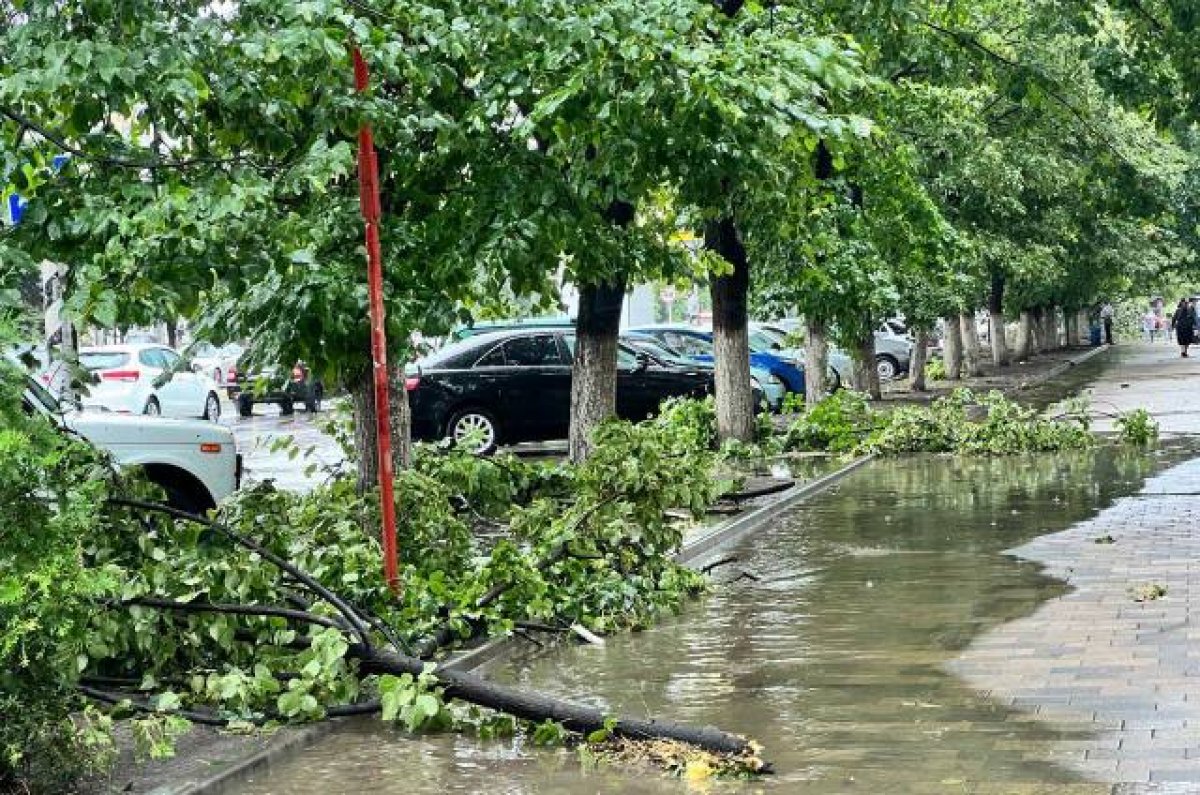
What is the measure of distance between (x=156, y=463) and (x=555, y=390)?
39.3 ft

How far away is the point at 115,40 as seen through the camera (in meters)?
8.03

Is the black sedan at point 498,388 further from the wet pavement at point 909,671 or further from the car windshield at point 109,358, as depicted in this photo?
the car windshield at point 109,358

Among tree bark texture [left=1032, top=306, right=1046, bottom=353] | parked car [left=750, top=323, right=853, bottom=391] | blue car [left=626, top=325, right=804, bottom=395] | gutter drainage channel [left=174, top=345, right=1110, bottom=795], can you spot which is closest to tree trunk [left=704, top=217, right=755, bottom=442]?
gutter drainage channel [left=174, top=345, right=1110, bottom=795]

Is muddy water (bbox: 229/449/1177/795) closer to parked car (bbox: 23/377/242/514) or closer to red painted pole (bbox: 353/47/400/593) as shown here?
red painted pole (bbox: 353/47/400/593)

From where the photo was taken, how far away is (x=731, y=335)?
21.4 metres

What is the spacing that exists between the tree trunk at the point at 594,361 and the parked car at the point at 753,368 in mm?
8133

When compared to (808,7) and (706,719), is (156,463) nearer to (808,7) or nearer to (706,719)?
(706,719)

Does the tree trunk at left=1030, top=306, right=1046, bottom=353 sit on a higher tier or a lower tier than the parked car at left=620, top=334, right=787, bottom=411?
higher

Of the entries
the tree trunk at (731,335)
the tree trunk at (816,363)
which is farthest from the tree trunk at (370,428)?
the tree trunk at (816,363)

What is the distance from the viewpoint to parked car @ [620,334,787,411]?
89.6ft

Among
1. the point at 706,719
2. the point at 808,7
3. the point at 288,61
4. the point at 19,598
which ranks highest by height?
the point at 808,7

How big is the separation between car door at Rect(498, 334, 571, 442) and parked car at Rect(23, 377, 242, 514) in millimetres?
10807

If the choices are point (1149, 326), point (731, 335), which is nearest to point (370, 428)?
point (731, 335)

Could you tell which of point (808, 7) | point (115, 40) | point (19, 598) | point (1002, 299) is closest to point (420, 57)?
point (115, 40)
